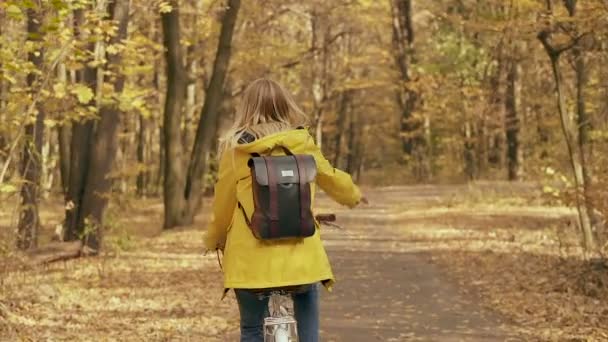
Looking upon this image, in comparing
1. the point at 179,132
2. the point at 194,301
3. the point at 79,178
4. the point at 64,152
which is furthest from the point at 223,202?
the point at 64,152

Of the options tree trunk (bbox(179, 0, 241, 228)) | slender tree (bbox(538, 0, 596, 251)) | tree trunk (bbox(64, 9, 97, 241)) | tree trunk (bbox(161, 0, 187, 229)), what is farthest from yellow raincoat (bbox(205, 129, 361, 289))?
tree trunk (bbox(179, 0, 241, 228))

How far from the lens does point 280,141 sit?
455 cm

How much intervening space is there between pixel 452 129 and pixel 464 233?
85.5 feet

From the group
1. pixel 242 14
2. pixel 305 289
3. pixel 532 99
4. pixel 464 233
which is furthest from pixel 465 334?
pixel 532 99

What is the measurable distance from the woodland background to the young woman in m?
4.24

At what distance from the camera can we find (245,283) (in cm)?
450

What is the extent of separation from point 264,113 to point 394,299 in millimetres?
7108

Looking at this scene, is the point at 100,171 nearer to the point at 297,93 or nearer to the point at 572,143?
the point at 572,143

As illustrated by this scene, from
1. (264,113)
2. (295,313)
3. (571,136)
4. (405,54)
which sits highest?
(405,54)

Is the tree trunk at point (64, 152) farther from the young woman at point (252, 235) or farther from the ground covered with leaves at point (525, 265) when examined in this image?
the young woman at point (252, 235)

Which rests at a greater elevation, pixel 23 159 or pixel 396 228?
pixel 23 159

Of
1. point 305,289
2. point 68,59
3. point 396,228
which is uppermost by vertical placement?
point 68,59

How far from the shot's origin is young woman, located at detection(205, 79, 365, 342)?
4.50m

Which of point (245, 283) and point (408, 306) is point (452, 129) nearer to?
point (408, 306)
